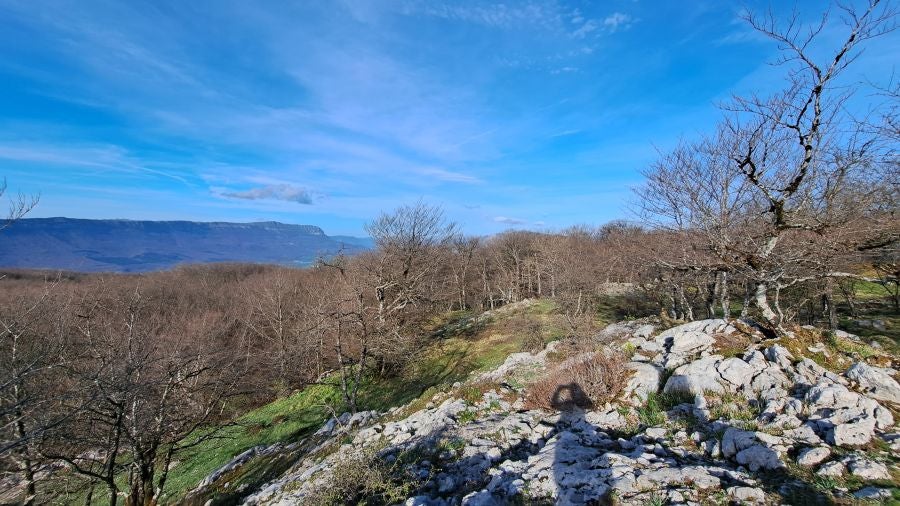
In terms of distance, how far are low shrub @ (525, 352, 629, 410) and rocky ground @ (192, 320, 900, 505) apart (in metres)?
0.22

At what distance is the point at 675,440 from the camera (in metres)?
5.71

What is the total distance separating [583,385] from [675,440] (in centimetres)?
222

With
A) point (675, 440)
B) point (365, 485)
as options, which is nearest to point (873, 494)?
point (675, 440)

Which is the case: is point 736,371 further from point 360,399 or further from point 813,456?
point 360,399

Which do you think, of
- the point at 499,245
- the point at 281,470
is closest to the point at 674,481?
the point at 281,470

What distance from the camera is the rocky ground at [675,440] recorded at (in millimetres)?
4359

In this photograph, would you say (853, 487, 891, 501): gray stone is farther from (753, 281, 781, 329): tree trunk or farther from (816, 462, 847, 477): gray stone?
(753, 281, 781, 329): tree trunk

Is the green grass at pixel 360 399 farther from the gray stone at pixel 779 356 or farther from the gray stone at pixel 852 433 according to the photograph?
the gray stone at pixel 852 433

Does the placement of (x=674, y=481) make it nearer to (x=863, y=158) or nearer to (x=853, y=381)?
(x=853, y=381)

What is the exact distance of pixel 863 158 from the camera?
815 cm

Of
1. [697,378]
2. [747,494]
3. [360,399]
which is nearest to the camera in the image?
[747,494]

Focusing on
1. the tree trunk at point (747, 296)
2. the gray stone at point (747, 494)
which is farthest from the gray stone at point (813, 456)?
the tree trunk at point (747, 296)

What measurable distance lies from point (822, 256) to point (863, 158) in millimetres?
2470

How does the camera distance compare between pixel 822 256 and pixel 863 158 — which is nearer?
pixel 863 158
